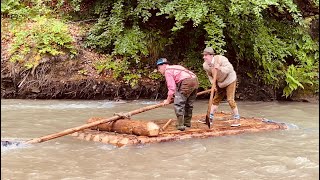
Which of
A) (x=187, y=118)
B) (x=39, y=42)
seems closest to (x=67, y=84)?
(x=39, y=42)

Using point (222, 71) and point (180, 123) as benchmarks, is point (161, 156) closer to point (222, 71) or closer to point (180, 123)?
point (180, 123)

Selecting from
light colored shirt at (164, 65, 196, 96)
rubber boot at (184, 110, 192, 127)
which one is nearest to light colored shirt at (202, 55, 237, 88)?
light colored shirt at (164, 65, 196, 96)

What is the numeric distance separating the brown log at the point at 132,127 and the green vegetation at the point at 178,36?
183 inches

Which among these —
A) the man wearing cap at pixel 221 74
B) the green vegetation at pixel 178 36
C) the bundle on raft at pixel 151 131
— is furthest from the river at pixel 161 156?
the green vegetation at pixel 178 36

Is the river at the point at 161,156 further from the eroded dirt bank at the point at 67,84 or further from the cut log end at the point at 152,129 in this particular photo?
the eroded dirt bank at the point at 67,84

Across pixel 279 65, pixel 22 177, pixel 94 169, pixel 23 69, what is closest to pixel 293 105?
pixel 279 65

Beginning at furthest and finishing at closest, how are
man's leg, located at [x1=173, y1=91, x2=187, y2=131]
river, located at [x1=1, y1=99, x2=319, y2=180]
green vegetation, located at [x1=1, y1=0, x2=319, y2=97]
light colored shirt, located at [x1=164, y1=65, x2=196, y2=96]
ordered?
green vegetation, located at [x1=1, y1=0, x2=319, y2=97] → man's leg, located at [x1=173, y1=91, x2=187, y2=131] → light colored shirt, located at [x1=164, y1=65, x2=196, y2=96] → river, located at [x1=1, y1=99, x2=319, y2=180]

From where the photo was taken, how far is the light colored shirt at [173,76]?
783 centimetres

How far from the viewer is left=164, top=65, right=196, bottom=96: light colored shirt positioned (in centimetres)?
783

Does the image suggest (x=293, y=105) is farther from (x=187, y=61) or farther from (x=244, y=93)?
(x=187, y=61)

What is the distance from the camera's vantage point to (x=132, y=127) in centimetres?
772

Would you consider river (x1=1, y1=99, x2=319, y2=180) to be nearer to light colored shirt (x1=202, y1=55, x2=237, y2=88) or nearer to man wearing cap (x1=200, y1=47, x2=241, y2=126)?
man wearing cap (x1=200, y1=47, x2=241, y2=126)

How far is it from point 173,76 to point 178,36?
6.27 meters

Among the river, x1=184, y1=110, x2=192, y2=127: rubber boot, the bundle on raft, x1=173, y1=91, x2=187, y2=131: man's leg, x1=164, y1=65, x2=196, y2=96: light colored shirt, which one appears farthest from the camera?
x1=184, y1=110, x2=192, y2=127: rubber boot
